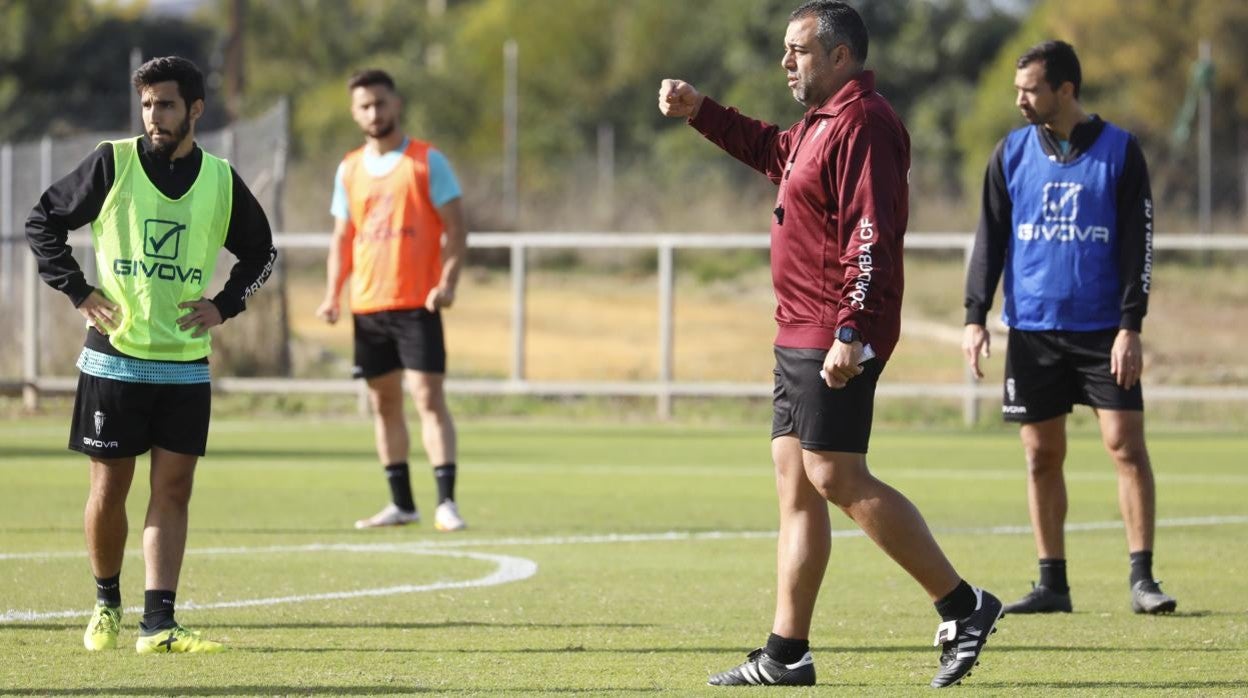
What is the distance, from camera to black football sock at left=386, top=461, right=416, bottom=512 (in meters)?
11.3

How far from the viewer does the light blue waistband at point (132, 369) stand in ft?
23.3

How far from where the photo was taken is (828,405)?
6.37m

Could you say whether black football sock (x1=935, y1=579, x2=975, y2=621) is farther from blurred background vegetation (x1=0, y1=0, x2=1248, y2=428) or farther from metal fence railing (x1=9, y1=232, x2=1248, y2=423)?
metal fence railing (x1=9, y1=232, x2=1248, y2=423)

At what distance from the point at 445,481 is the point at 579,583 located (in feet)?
7.79

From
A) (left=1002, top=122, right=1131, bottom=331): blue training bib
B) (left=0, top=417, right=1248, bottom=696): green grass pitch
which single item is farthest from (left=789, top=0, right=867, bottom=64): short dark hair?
(left=1002, top=122, right=1131, bottom=331): blue training bib

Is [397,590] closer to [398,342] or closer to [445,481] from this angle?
[445,481]

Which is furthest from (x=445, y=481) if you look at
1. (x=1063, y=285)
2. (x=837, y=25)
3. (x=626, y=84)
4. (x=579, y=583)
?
(x=626, y=84)

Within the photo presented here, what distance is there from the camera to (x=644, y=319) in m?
32.8

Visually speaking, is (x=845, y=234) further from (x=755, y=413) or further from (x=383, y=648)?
(x=755, y=413)

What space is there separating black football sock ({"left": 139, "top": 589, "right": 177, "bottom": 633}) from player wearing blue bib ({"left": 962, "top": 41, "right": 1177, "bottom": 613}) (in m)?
3.15

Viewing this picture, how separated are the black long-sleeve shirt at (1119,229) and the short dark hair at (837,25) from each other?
217 cm

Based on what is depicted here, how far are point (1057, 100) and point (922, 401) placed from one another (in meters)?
12.1

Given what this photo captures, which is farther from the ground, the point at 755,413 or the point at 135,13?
the point at 135,13

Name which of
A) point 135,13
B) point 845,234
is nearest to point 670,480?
point 845,234
